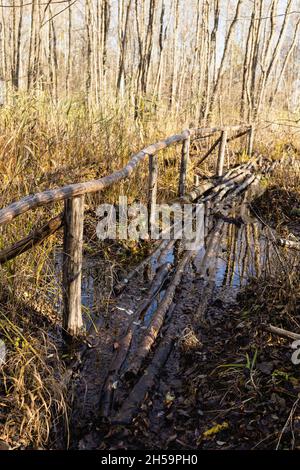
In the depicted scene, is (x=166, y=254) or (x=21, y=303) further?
(x=166, y=254)

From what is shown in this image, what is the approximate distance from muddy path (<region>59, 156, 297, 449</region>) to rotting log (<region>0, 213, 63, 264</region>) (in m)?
0.81

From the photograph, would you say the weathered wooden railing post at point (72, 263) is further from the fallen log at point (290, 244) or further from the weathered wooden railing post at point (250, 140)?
the weathered wooden railing post at point (250, 140)

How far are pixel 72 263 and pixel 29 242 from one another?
33 centimetres

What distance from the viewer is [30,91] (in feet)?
16.5

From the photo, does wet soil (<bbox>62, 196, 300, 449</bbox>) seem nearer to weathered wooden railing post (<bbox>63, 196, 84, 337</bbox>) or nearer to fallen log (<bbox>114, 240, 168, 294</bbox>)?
fallen log (<bbox>114, 240, 168, 294</bbox>)

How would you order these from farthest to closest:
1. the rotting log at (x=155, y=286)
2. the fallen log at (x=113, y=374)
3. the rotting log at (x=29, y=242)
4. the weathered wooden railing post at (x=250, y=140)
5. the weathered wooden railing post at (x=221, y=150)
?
the weathered wooden railing post at (x=250, y=140) < the weathered wooden railing post at (x=221, y=150) < the rotting log at (x=155, y=286) < the rotting log at (x=29, y=242) < the fallen log at (x=113, y=374)

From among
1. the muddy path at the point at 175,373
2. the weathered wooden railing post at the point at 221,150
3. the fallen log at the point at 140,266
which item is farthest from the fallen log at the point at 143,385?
the weathered wooden railing post at the point at 221,150

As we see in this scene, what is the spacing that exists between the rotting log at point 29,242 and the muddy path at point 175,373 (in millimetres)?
806

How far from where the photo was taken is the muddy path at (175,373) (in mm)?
2184

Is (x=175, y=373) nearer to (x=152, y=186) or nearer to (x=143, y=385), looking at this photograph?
(x=143, y=385)
